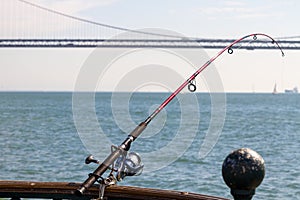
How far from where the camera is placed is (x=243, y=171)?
2477 mm

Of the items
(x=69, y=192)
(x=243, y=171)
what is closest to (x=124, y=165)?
(x=69, y=192)

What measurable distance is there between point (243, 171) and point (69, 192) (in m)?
0.85

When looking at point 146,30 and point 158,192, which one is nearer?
point 158,192

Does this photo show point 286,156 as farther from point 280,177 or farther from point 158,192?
point 158,192

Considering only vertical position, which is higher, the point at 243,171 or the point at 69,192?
the point at 243,171

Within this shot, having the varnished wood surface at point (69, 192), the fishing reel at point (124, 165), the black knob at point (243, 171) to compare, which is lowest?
the varnished wood surface at point (69, 192)

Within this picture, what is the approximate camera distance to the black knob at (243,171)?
8.14ft

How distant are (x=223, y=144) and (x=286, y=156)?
487 centimetres

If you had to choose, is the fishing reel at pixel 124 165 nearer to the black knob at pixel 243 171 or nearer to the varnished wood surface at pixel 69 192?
the varnished wood surface at pixel 69 192

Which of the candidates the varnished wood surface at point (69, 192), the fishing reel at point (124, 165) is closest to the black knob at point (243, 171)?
the varnished wood surface at point (69, 192)

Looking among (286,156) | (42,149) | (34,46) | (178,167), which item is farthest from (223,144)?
(34,46)

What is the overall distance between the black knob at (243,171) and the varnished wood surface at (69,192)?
1.13ft

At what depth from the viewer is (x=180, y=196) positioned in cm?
279

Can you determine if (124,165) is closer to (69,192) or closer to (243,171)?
(69,192)
